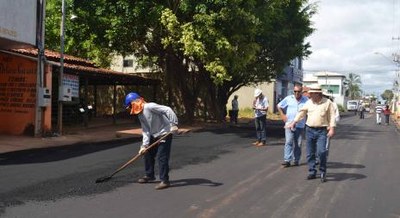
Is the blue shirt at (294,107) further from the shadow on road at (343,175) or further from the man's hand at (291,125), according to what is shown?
the shadow on road at (343,175)

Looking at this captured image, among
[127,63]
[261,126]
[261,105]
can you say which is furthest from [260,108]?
[127,63]

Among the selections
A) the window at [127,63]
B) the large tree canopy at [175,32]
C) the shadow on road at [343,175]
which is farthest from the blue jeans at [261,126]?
the window at [127,63]

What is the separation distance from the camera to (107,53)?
953 inches

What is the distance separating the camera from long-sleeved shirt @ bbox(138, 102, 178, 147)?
28.6ft

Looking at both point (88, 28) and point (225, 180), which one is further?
point (88, 28)

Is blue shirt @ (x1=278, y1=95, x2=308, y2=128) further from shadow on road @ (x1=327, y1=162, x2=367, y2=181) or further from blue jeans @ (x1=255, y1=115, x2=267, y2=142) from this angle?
blue jeans @ (x1=255, y1=115, x2=267, y2=142)

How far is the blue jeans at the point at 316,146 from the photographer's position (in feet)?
31.7

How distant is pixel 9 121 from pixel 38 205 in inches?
428

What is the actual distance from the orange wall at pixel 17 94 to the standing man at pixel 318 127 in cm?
1010

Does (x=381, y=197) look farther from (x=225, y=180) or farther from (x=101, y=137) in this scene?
(x=101, y=137)

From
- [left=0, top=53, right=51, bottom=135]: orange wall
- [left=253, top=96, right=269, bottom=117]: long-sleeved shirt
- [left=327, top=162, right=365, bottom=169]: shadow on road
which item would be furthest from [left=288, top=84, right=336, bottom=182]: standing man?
[left=0, top=53, right=51, bottom=135]: orange wall

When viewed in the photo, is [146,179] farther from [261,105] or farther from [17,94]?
[17,94]

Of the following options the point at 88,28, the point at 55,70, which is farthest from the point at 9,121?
the point at 88,28

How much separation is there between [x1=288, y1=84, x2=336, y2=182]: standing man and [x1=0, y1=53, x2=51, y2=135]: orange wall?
10.1m
